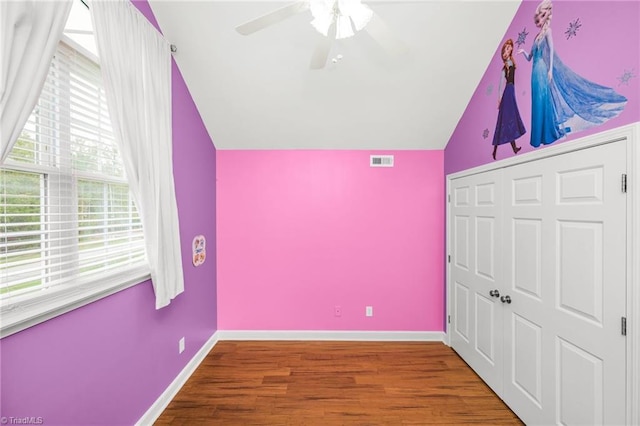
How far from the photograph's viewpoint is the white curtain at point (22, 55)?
0.87 meters

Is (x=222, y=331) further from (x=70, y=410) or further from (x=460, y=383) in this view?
(x=460, y=383)

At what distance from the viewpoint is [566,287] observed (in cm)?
148

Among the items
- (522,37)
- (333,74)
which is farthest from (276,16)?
(522,37)

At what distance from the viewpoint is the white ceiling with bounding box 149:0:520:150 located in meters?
1.94

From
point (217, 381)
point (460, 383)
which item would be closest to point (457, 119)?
point (460, 383)

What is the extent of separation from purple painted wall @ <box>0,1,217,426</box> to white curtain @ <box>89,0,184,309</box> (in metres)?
0.21

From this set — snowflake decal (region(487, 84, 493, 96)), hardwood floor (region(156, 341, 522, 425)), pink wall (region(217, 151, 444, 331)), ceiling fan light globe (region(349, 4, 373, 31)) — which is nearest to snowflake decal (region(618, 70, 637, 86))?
snowflake decal (region(487, 84, 493, 96))

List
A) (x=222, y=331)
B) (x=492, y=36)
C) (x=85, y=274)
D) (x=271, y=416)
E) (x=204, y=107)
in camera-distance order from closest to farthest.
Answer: (x=85, y=274)
(x=271, y=416)
(x=492, y=36)
(x=204, y=107)
(x=222, y=331)

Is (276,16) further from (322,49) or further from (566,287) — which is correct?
(566,287)

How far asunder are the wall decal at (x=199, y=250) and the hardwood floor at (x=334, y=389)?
101 centimetres

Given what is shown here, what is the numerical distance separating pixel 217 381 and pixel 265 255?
1.28 meters

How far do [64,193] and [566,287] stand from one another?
9.23ft

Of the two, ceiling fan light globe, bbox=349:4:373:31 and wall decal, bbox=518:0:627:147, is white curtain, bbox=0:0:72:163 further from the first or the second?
wall decal, bbox=518:0:627:147

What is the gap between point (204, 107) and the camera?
2.55 m
